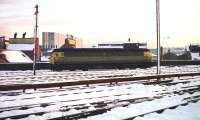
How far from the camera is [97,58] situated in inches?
1355

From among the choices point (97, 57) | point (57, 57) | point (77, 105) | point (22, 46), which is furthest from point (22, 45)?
point (77, 105)

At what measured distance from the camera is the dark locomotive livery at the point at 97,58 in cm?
3259

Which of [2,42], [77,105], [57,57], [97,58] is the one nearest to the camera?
[77,105]

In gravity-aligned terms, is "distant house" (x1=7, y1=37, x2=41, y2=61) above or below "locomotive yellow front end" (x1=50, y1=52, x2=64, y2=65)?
above

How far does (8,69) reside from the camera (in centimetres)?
3347

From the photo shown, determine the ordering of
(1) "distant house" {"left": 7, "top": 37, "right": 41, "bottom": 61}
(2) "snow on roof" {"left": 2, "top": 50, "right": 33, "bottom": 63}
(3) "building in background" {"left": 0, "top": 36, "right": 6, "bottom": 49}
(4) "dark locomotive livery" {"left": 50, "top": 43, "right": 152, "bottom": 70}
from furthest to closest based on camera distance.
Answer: (3) "building in background" {"left": 0, "top": 36, "right": 6, "bottom": 49} < (1) "distant house" {"left": 7, "top": 37, "right": 41, "bottom": 61} < (2) "snow on roof" {"left": 2, "top": 50, "right": 33, "bottom": 63} < (4) "dark locomotive livery" {"left": 50, "top": 43, "right": 152, "bottom": 70}

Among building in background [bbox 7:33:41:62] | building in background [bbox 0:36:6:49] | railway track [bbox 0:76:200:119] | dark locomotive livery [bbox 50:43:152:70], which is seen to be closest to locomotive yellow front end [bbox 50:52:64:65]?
dark locomotive livery [bbox 50:43:152:70]

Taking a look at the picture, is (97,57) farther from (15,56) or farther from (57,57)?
(15,56)

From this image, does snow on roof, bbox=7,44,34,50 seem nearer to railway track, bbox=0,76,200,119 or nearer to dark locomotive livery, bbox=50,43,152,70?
dark locomotive livery, bbox=50,43,152,70

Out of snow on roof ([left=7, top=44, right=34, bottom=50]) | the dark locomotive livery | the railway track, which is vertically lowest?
the railway track

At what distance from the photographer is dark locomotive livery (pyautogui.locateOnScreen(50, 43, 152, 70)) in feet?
107

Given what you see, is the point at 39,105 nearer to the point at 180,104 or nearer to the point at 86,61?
the point at 180,104

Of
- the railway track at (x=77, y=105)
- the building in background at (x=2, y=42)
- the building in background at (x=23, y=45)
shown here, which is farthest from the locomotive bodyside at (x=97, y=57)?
the building in background at (x=2, y=42)

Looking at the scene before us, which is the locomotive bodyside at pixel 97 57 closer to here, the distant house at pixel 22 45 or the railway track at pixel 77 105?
the railway track at pixel 77 105
